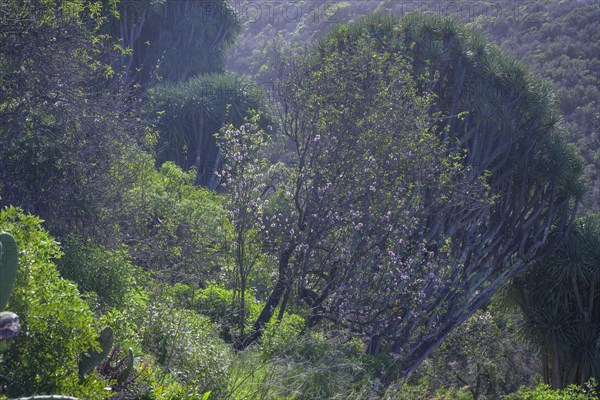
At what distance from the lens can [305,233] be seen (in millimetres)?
10906

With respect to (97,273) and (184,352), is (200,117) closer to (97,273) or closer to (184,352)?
(97,273)

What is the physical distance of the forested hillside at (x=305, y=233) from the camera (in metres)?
6.69

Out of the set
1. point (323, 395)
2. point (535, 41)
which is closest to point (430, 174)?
point (323, 395)

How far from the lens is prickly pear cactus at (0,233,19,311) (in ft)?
14.3

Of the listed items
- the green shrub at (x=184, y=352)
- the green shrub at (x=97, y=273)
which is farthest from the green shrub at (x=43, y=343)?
the green shrub at (x=97, y=273)

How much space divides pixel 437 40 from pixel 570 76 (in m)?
16.7

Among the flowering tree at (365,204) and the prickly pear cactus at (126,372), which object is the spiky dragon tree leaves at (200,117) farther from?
the prickly pear cactus at (126,372)

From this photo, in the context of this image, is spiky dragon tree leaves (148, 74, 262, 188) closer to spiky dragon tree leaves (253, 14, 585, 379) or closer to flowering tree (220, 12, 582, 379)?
spiky dragon tree leaves (253, 14, 585, 379)

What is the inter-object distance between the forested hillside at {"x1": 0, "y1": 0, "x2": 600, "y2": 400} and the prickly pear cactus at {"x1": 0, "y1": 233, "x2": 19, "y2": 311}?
11 millimetres

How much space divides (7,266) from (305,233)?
670 centimetres

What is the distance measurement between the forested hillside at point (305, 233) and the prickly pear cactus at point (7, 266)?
0.04 feet

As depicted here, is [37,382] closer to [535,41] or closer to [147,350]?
[147,350]

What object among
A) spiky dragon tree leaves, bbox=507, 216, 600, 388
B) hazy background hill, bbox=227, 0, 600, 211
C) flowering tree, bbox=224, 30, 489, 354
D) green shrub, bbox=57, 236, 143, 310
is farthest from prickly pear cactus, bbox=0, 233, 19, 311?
hazy background hill, bbox=227, 0, 600, 211

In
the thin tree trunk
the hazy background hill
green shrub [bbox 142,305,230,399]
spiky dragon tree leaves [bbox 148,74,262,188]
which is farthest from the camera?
the hazy background hill
